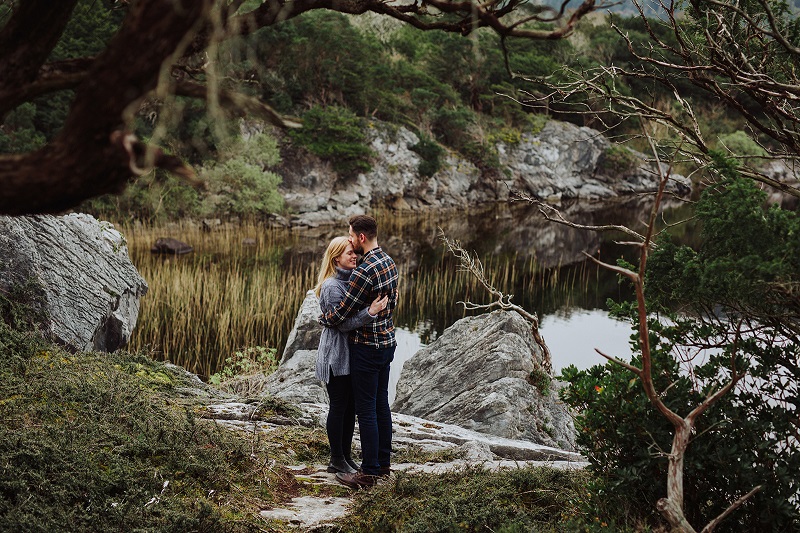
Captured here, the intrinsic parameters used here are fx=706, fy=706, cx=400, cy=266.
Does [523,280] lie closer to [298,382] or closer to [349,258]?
[298,382]

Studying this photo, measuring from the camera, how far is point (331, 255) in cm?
455

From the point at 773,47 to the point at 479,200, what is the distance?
91.7ft

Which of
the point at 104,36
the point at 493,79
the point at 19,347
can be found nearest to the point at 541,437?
the point at 19,347

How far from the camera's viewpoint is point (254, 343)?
10352 millimetres

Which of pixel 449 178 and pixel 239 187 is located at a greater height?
pixel 449 178

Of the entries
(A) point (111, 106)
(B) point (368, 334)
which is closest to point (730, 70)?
(B) point (368, 334)

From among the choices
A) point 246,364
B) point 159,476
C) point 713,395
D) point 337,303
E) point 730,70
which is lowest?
point 246,364

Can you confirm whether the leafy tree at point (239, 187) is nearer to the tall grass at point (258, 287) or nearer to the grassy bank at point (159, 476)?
the tall grass at point (258, 287)

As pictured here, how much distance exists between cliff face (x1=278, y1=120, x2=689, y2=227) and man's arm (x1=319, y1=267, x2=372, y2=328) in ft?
64.7

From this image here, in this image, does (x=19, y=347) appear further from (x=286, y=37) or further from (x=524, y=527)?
(x=286, y=37)

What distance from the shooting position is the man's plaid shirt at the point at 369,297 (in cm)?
428

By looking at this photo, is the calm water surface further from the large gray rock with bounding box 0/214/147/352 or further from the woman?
the large gray rock with bounding box 0/214/147/352

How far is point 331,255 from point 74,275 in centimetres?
301

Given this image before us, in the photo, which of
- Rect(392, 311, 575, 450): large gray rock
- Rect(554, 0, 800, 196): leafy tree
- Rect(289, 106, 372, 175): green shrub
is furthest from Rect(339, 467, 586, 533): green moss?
Rect(289, 106, 372, 175): green shrub
